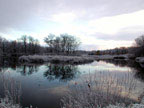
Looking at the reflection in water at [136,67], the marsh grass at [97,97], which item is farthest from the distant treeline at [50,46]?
the marsh grass at [97,97]

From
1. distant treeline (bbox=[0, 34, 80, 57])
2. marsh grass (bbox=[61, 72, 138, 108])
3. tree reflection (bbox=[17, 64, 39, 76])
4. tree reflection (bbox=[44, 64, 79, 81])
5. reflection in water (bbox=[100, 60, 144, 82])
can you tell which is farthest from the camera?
distant treeline (bbox=[0, 34, 80, 57])

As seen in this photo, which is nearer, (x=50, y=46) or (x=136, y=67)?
(x=136, y=67)

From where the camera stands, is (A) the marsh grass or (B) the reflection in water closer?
(A) the marsh grass

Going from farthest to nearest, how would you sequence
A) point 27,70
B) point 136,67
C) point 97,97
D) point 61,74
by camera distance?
point 136,67 → point 27,70 → point 61,74 → point 97,97

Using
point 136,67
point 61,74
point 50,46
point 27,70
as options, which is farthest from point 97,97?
point 50,46

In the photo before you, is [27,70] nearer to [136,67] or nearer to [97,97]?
[97,97]

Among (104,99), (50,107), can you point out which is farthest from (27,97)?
(104,99)

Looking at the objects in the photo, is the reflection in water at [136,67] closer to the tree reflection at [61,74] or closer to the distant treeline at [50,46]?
the tree reflection at [61,74]

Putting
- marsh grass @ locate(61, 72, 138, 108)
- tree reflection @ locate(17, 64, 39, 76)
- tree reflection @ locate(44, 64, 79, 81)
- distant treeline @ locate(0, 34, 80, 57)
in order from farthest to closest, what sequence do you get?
distant treeline @ locate(0, 34, 80, 57) < tree reflection @ locate(17, 64, 39, 76) < tree reflection @ locate(44, 64, 79, 81) < marsh grass @ locate(61, 72, 138, 108)

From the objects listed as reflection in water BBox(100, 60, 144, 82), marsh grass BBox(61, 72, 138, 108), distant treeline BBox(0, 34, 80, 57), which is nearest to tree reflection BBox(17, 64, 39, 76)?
marsh grass BBox(61, 72, 138, 108)

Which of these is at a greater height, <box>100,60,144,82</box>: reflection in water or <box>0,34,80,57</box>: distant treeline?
<box>0,34,80,57</box>: distant treeline

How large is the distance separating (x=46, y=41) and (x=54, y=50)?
21.7ft

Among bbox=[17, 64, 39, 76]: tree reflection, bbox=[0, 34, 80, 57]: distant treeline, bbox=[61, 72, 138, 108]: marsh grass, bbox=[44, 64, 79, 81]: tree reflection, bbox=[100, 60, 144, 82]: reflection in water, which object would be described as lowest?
bbox=[100, 60, 144, 82]: reflection in water

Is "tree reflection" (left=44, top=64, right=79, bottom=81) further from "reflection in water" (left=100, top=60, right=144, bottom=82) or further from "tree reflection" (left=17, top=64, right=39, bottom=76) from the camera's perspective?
"reflection in water" (left=100, top=60, right=144, bottom=82)
